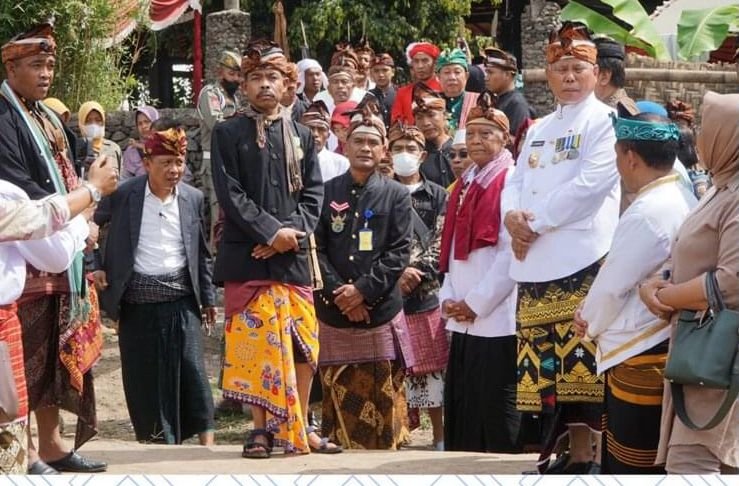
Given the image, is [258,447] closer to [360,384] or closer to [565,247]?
[360,384]

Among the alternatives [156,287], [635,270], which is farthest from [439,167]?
[635,270]

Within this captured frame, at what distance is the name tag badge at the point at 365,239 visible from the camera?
7852 millimetres

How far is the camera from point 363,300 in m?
7.79

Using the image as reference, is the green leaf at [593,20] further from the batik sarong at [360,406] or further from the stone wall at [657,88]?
the batik sarong at [360,406]

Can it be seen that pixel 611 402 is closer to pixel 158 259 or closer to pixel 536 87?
pixel 158 259

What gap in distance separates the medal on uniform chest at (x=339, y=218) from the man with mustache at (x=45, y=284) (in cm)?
166

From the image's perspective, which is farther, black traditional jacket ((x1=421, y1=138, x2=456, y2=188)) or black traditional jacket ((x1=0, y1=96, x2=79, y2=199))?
A: black traditional jacket ((x1=421, y1=138, x2=456, y2=188))

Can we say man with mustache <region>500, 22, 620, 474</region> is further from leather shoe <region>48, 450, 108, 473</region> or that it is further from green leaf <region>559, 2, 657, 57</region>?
green leaf <region>559, 2, 657, 57</region>

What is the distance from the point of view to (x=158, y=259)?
8156 mm

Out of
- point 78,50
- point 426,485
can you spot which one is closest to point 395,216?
point 426,485

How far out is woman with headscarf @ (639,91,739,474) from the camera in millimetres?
4887

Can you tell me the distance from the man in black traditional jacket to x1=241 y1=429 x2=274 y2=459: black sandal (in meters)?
0.99

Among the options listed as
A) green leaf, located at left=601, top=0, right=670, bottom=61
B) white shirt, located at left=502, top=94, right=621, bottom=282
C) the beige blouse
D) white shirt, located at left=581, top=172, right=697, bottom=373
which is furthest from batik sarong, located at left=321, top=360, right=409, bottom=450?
green leaf, located at left=601, top=0, right=670, bottom=61

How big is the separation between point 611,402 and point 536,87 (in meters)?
8.38
